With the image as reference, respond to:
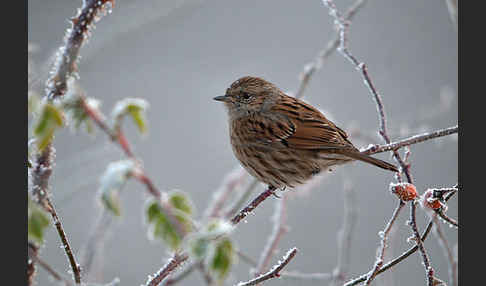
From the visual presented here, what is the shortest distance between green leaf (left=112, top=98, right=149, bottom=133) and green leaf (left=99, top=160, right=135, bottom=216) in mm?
265

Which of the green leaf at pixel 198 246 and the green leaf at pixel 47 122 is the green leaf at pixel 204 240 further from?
the green leaf at pixel 47 122

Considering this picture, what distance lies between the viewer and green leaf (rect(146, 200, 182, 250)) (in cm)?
111

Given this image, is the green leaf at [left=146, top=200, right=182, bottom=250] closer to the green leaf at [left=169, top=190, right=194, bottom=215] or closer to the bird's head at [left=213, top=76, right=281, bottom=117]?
the green leaf at [left=169, top=190, right=194, bottom=215]

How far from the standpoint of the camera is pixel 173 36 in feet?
28.6

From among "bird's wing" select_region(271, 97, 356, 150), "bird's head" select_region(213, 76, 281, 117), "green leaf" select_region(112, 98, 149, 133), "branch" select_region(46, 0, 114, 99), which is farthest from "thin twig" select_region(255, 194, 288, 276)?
"branch" select_region(46, 0, 114, 99)

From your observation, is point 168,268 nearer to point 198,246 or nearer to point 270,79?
point 198,246

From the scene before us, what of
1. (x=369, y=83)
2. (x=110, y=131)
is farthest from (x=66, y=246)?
(x=369, y=83)

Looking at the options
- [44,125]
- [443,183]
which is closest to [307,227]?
[443,183]

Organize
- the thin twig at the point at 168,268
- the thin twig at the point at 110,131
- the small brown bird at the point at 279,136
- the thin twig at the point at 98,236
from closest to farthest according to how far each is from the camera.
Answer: the thin twig at the point at 110,131 → the thin twig at the point at 168,268 → the thin twig at the point at 98,236 → the small brown bird at the point at 279,136

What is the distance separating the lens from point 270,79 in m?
7.91

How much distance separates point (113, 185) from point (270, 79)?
6934 mm

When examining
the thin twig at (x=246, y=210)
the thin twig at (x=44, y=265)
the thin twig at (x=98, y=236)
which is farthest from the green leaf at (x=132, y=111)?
the thin twig at (x=98, y=236)

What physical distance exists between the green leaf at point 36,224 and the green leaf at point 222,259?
0.40 m

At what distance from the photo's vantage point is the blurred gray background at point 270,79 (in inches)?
279
